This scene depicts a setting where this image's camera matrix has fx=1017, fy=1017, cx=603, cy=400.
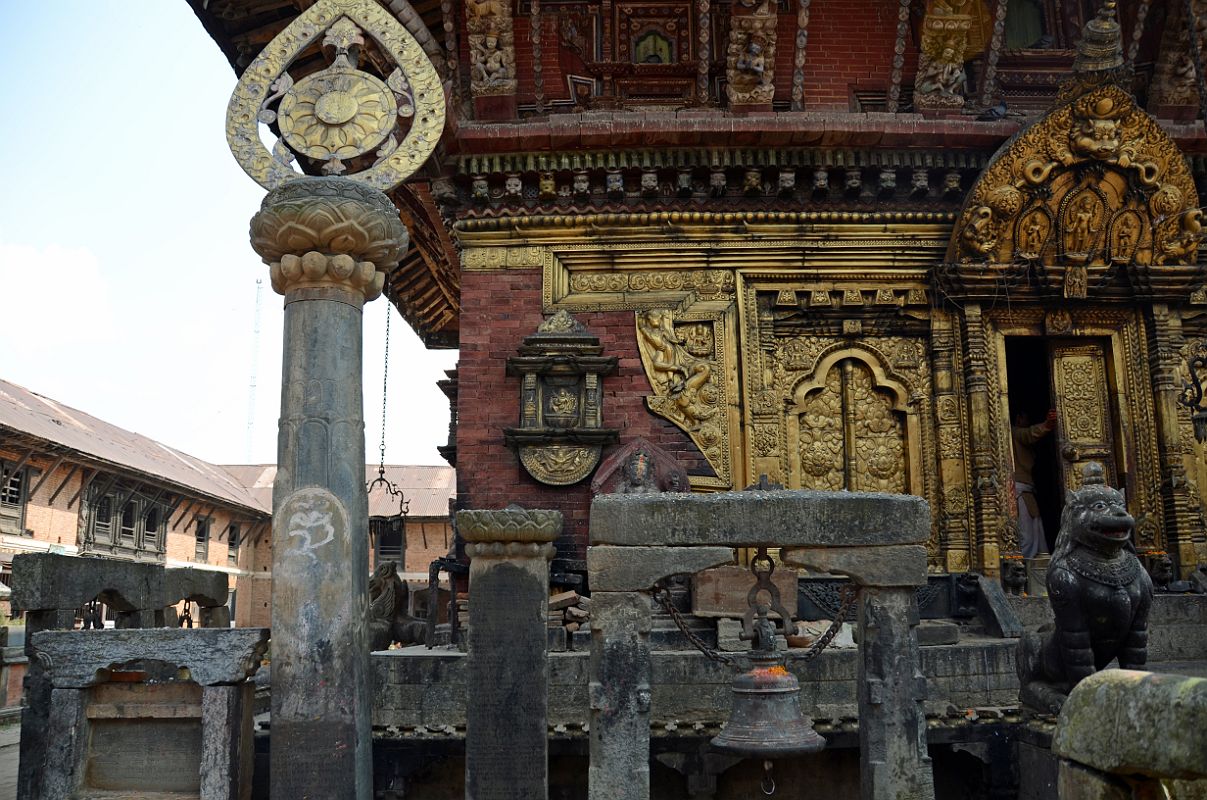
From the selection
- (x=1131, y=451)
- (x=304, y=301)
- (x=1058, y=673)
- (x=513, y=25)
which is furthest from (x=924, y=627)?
(x=513, y=25)

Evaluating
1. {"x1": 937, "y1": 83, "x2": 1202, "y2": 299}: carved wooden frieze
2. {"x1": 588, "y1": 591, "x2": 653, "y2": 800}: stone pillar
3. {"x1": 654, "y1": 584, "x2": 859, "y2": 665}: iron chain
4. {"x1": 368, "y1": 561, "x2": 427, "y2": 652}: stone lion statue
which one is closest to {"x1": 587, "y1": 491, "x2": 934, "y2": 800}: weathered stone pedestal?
{"x1": 588, "y1": 591, "x2": 653, "y2": 800}: stone pillar

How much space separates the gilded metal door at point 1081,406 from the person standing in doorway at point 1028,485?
0.27 m

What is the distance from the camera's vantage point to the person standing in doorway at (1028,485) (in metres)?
12.5

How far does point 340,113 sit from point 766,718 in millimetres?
5302

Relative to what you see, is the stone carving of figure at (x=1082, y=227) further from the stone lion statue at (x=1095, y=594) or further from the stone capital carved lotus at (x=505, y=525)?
the stone capital carved lotus at (x=505, y=525)

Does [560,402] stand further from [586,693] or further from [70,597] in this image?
[70,597]

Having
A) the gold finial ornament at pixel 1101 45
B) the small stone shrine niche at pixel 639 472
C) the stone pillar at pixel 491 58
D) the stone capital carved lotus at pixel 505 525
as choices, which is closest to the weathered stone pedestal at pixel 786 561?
the stone capital carved lotus at pixel 505 525

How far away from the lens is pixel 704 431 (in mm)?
11594

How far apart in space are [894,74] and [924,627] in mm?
6648

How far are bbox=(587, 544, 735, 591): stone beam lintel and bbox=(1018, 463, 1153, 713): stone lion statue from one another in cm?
240

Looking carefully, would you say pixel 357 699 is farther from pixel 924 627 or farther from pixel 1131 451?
pixel 1131 451

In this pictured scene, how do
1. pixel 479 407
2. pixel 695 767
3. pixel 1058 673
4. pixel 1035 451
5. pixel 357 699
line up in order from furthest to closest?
pixel 1035 451, pixel 479 407, pixel 695 767, pixel 1058 673, pixel 357 699

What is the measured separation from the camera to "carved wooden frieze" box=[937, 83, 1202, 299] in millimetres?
11266

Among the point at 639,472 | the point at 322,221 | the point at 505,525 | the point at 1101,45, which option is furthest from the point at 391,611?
the point at 1101,45
